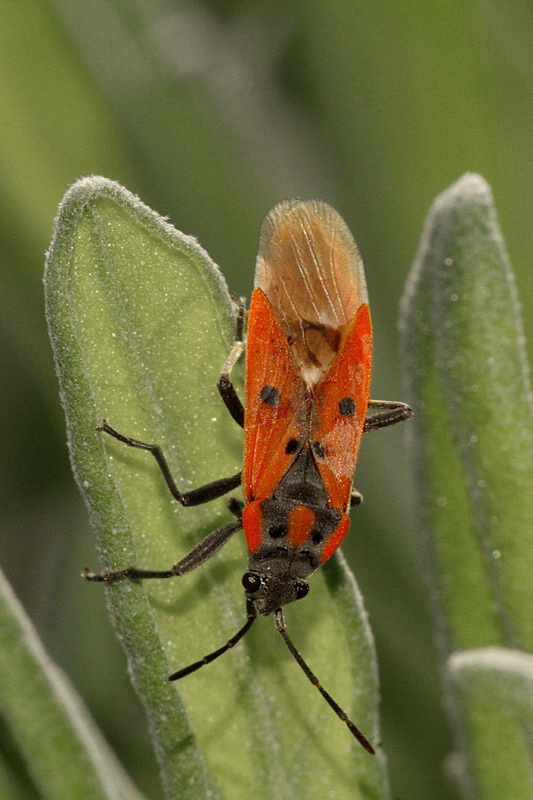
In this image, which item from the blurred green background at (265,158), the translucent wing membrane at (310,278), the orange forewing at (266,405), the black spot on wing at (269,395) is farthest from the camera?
the blurred green background at (265,158)

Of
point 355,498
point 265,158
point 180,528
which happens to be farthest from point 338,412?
point 265,158

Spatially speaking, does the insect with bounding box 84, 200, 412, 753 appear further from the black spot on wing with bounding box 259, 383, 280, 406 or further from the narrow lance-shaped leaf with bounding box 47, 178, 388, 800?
the narrow lance-shaped leaf with bounding box 47, 178, 388, 800

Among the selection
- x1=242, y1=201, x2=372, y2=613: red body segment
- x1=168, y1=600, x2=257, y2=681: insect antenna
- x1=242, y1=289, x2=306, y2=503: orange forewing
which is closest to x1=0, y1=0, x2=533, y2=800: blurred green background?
x1=242, y1=201, x2=372, y2=613: red body segment

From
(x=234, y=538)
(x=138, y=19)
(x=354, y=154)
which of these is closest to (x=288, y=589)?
(x=234, y=538)

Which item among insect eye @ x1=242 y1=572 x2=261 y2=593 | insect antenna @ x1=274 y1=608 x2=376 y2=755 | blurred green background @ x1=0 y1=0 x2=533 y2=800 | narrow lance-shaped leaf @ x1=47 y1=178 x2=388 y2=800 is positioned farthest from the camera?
blurred green background @ x1=0 y1=0 x2=533 y2=800

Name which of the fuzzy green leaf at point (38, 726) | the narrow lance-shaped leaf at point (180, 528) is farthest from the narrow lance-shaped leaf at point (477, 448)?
the fuzzy green leaf at point (38, 726)

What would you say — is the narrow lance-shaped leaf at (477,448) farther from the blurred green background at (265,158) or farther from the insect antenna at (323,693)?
the blurred green background at (265,158)

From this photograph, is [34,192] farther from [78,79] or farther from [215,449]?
[215,449]
